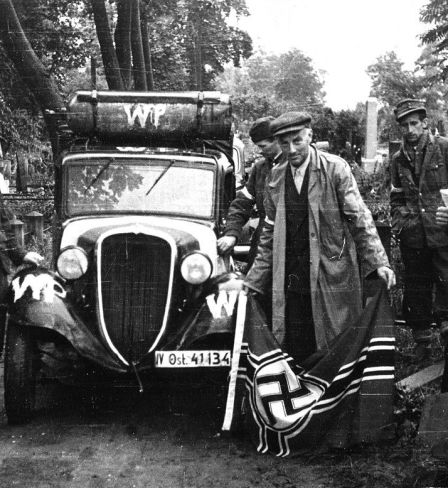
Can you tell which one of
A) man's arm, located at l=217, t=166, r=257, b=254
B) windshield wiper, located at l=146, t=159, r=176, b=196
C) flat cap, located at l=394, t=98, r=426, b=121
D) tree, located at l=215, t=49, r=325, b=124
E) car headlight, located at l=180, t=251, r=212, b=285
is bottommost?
car headlight, located at l=180, t=251, r=212, b=285

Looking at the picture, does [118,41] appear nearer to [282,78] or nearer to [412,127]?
[412,127]

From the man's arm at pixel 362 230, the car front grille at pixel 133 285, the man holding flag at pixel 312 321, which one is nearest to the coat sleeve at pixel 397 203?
the man holding flag at pixel 312 321

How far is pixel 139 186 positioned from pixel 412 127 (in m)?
2.17

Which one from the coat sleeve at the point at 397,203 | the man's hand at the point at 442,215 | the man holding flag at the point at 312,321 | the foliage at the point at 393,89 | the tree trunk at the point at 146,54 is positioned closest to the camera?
the man holding flag at the point at 312,321

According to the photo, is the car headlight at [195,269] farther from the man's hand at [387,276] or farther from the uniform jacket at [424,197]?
the uniform jacket at [424,197]

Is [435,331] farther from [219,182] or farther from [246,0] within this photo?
[246,0]

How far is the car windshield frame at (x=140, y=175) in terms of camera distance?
639 cm

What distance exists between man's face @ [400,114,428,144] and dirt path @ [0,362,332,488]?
249 cm

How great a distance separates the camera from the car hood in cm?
571

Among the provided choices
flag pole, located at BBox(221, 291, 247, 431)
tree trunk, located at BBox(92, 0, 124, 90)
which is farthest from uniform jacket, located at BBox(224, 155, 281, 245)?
tree trunk, located at BBox(92, 0, 124, 90)

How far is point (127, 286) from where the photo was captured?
5641mm

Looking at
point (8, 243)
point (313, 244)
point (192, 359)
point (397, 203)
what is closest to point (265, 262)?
point (313, 244)

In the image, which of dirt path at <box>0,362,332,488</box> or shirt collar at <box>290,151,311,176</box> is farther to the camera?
shirt collar at <box>290,151,311,176</box>

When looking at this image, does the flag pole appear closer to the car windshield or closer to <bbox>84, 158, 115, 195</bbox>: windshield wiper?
the car windshield
